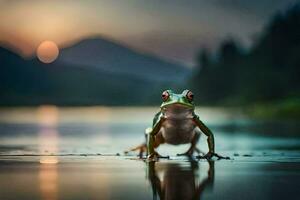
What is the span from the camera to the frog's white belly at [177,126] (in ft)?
43.5

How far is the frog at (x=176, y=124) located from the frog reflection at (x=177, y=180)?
2.93ft

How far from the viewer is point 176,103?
42.6 feet

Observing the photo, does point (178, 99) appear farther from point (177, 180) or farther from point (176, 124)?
point (177, 180)

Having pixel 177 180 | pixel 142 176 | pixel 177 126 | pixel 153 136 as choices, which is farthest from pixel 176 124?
pixel 177 180

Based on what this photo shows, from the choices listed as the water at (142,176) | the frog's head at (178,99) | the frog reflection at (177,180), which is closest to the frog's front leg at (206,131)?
the frog's head at (178,99)

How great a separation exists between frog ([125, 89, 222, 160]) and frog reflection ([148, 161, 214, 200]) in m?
0.89

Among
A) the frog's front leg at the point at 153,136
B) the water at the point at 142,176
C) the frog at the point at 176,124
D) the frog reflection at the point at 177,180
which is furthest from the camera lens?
the frog's front leg at the point at 153,136

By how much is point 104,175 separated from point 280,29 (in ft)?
414

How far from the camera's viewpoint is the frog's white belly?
1327 centimetres

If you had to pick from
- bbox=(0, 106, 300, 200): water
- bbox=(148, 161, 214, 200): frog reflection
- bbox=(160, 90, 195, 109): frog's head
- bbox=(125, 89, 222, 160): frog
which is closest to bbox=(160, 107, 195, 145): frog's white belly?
bbox=(125, 89, 222, 160): frog

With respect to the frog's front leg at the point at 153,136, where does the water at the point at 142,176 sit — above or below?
below

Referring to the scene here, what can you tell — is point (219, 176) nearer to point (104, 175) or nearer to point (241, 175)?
point (241, 175)

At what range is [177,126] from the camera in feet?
44.2

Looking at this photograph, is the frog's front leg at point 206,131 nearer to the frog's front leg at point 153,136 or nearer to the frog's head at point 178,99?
the frog's head at point 178,99
